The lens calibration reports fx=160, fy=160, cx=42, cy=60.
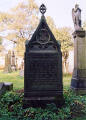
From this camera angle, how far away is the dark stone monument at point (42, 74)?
18.4 feet

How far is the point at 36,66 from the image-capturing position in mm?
5668

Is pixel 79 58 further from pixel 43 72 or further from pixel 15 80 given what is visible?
pixel 15 80

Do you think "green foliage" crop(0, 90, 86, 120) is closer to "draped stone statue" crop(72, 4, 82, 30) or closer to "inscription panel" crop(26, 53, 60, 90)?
"inscription panel" crop(26, 53, 60, 90)

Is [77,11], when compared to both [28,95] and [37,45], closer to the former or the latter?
[37,45]

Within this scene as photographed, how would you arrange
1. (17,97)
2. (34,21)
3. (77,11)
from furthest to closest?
(34,21) → (77,11) → (17,97)

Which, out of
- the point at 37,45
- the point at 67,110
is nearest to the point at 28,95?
the point at 67,110

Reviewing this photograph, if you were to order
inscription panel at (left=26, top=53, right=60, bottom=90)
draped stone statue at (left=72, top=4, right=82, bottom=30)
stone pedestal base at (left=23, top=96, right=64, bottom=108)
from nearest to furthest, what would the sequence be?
stone pedestal base at (left=23, top=96, right=64, bottom=108) < inscription panel at (left=26, top=53, right=60, bottom=90) < draped stone statue at (left=72, top=4, right=82, bottom=30)

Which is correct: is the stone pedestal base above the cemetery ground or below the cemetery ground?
above

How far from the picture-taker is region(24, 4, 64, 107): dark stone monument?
5.62 meters

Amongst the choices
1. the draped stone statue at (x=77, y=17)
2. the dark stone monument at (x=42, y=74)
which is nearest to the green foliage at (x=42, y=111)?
the dark stone monument at (x=42, y=74)

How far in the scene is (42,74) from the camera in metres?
5.68

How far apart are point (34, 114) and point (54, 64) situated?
182 centimetres

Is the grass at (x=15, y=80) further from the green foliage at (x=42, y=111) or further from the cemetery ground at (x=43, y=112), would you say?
the cemetery ground at (x=43, y=112)

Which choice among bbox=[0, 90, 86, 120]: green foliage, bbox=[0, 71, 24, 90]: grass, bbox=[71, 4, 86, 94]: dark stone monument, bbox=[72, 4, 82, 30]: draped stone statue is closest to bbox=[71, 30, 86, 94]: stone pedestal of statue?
bbox=[71, 4, 86, 94]: dark stone monument
